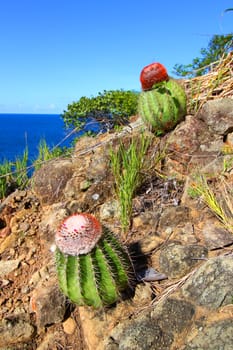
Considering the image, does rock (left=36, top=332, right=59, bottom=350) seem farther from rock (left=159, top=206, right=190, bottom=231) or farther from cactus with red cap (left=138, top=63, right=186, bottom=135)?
cactus with red cap (left=138, top=63, right=186, bottom=135)

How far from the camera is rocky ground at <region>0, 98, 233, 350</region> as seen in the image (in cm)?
220

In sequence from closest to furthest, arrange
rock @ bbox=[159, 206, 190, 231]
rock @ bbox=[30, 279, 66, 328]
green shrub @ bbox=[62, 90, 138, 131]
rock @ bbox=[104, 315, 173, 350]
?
rock @ bbox=[104, 315, 173, 350] → rock @ bbox=[30, 279, 66, 328] → rock @ bbox=[159, 206, 190, 231] → green shrub @ bbox=[62, 90, 138, 131]

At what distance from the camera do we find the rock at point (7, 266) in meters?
3.12

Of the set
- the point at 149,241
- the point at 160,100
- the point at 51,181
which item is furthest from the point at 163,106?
the point at 149,241

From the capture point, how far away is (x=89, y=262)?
2230 mm

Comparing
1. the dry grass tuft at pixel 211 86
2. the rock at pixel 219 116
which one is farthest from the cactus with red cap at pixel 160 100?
the dry grass tuft at pixel 211 86

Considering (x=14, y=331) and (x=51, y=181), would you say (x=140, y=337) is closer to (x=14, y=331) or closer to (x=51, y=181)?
(x=14, y=331)

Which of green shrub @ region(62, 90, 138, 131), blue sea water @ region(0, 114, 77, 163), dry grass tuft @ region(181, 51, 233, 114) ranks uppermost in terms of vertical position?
dry grass tuft @ region(181, 51, 233, 114)

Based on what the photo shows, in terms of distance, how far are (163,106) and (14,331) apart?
251 cm

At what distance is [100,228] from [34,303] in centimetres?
83

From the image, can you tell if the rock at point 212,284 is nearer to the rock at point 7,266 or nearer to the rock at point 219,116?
the rock at point 7,266

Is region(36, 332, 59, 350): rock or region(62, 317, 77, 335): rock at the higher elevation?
region(62, 317, 77, 335): rock

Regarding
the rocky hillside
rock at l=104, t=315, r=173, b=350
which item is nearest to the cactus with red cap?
the rocky hillside

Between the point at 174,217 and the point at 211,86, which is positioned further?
the point at 211,86
